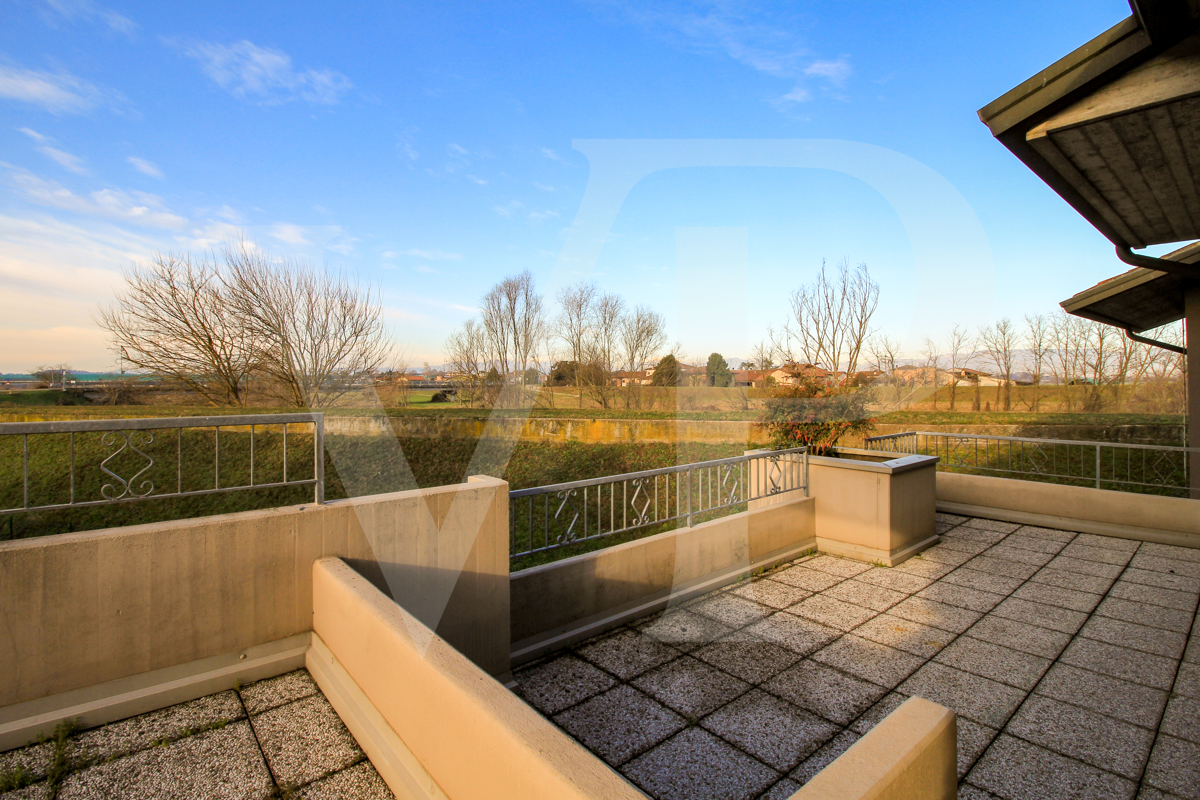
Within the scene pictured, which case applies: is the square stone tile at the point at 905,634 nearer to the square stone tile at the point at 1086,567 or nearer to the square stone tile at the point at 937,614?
the square stone tile at the point at 937,614

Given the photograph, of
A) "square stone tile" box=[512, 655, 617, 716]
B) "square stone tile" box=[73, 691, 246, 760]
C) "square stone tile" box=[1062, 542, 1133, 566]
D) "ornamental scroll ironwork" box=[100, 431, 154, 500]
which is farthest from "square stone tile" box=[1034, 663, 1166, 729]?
"ornamental scroll ironwork" box=[100, 431, 154, 500]

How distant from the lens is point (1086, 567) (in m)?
3.89

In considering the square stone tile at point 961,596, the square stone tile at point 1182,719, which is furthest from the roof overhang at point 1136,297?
the square stone tile at point 1182,719

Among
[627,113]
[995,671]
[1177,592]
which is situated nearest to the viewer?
[995,671]

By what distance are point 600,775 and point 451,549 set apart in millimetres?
1559

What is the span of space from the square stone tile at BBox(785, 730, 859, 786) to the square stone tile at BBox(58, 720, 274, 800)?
1699mm

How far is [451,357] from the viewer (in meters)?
10.9

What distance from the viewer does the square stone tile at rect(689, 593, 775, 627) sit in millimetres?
3066

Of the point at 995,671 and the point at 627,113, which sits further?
the point at 627,113

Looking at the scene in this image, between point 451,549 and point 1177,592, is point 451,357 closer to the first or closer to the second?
point 451,549

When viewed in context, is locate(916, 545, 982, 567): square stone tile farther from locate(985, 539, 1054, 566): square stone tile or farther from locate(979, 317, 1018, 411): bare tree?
locate(979, 317, 1018, 411): bare tree

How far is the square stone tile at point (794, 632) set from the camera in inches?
108

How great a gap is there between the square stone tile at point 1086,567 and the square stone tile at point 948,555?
1.68ft

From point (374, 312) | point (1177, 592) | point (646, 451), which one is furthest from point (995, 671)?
point (374, 312)
